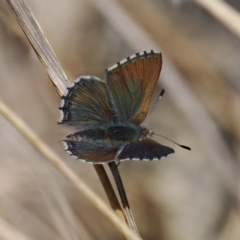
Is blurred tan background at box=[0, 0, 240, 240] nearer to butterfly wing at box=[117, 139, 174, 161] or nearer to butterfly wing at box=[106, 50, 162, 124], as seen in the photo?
butterfly wing at box=[106, 50, 162, 124]

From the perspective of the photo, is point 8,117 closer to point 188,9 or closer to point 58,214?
point 58,214

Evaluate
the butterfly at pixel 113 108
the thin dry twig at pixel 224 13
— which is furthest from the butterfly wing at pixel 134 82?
the thin dry twig at pixel 224 13

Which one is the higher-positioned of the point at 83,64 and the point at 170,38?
the point at 83,64

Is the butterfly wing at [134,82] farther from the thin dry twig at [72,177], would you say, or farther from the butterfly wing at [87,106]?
the thin dry twig at [72,177]

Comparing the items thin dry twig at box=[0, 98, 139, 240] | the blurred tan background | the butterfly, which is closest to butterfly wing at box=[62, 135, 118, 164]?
the butterfly

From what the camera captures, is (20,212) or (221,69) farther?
(221,69)

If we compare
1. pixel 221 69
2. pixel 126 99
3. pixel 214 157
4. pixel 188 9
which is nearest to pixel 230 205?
pixel 214 157

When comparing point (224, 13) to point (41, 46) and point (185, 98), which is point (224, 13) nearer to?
point (41, 46)
